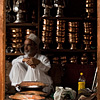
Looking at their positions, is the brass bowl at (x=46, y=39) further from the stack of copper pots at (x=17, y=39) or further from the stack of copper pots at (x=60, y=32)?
the stack of copper pots at (x=17, y=39)

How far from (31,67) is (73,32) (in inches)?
43.8

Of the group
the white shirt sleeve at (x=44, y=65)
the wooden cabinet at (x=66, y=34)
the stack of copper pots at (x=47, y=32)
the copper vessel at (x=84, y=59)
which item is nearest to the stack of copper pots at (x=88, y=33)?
the wooden cabinet at (x=66, y=34)

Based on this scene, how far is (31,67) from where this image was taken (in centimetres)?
441

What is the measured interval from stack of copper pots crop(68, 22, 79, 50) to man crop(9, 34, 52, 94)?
657 millimetres

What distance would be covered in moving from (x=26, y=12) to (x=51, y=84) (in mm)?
1524

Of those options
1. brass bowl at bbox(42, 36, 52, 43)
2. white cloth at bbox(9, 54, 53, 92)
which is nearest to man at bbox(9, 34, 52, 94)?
white cloth at bbox(9, 54, 53, 92)

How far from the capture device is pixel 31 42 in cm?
472

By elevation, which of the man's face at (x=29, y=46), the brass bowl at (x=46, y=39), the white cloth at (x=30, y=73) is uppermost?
the brass bowl at (x=46, y=39)

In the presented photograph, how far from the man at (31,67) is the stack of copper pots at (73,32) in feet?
2.16

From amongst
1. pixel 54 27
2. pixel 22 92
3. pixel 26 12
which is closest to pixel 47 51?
pixel 54 27

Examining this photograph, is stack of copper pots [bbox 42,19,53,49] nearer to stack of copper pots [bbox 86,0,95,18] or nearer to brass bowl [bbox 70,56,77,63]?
brass bowl [bbox 70,56,77,63]

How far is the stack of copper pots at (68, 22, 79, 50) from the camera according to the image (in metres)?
5.07

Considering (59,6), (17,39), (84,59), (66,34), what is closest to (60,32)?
(66,34)

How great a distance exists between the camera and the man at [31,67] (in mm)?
4352
